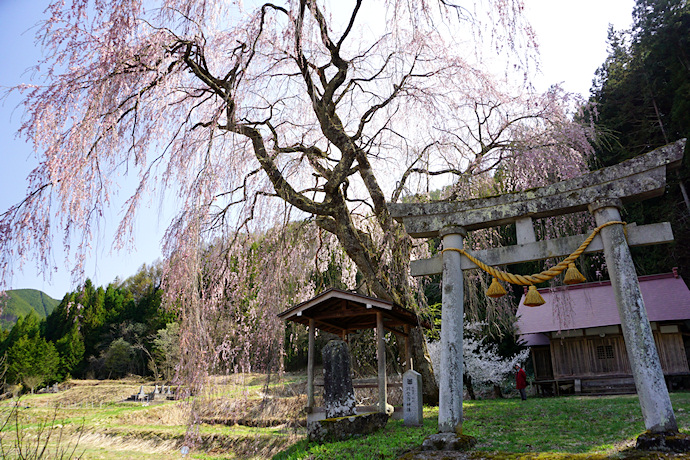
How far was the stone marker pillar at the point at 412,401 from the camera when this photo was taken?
25.8 ft

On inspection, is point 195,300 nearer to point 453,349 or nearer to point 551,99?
point 453,349

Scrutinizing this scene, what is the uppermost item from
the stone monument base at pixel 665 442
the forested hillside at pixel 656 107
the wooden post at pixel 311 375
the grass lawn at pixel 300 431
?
the forested hillside at pixel 656 107

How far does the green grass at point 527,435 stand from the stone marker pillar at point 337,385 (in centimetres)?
76

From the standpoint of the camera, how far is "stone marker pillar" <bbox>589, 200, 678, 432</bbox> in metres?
4.25

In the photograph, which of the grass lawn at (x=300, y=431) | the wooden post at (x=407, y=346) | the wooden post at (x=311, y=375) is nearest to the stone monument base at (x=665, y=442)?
the grass lawn at (x=300, y=431)

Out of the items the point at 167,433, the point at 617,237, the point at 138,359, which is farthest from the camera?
the point at 138,359

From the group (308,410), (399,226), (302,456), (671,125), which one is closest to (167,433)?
(308,410)

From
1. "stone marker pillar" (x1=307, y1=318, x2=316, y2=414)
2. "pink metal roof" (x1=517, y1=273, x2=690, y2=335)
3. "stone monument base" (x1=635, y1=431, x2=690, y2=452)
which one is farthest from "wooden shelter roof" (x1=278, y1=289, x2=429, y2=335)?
"pink metal roof" (x1=517, y1=273, x2=690, y2=335)

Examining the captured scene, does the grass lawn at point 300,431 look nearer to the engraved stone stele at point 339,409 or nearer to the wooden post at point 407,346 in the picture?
the engraved stone stele at point 339,409

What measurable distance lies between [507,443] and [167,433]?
1170cm

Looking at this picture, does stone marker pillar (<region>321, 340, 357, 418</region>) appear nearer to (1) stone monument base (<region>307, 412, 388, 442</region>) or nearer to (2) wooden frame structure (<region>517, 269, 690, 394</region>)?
(1) stone monument base (<region>307, 412, 388, 442</region>)

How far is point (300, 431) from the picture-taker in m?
12.7

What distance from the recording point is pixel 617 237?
15.8ft

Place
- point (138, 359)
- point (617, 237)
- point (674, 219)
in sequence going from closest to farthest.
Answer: point (617, 237)
point (674, 219)
point (138, 359)
